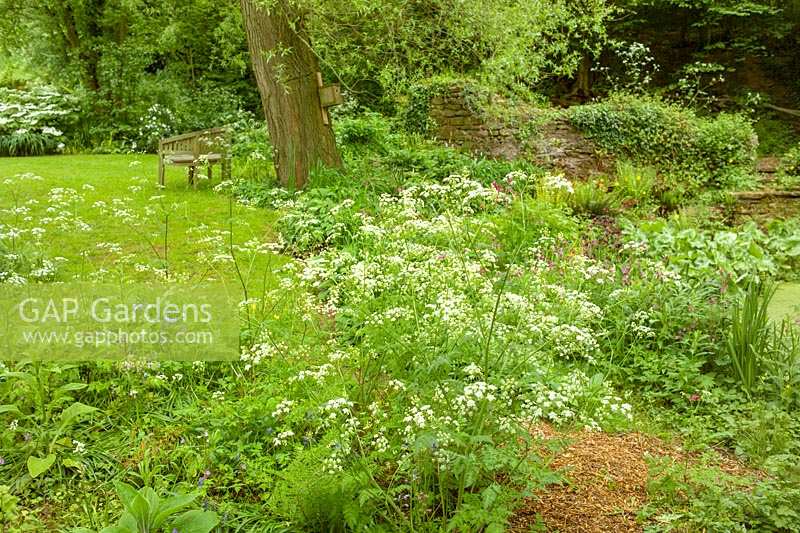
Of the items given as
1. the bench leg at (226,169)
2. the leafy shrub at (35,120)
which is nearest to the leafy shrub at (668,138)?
the bench leg at (226,169)

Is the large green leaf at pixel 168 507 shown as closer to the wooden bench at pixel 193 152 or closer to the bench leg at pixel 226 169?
the wooden bench at pixel 193 152

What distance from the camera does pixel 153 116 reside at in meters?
13.5

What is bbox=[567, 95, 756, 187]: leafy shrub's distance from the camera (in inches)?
432

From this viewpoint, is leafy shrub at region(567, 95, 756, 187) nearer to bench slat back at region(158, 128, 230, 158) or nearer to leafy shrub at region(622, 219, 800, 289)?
leafy shrub at region(622, 219, 800, 289)

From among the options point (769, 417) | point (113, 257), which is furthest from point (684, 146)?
point (113, 257)

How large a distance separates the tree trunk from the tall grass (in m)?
4.87

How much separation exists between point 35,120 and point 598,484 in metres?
13.1

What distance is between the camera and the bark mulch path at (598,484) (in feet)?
10.1

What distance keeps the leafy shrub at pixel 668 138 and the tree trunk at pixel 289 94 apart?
4885 mm

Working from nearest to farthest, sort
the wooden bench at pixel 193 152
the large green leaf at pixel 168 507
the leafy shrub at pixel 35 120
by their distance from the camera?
the large green leaf at pixel 168 507, the wooden bench at pixel 193 152, the leafy shrub at pixel 35 120

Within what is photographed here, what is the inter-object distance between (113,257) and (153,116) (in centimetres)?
878

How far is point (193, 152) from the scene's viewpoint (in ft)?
30.1

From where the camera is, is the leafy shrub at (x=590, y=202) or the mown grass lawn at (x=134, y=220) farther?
the leafy shrub at (x=590, y=202)

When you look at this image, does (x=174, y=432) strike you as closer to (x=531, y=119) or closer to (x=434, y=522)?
(x=434, y=522)
